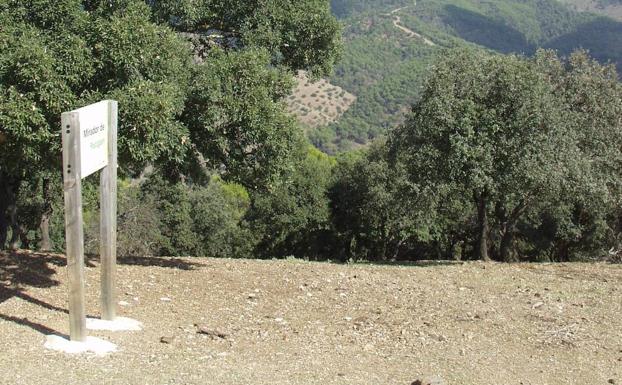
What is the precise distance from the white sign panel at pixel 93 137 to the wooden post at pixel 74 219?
9 centimetres

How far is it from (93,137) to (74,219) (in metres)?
0.89

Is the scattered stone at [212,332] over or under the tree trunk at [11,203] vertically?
under

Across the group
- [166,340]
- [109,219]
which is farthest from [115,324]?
[109,219]

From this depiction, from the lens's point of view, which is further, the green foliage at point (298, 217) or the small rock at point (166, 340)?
the green foliage at point (298, 217)

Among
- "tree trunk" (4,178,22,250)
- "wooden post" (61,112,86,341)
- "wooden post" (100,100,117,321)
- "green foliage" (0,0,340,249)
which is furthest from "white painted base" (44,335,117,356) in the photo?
"tree trunk" (4,178,22,250)

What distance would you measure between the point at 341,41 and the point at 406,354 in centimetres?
640

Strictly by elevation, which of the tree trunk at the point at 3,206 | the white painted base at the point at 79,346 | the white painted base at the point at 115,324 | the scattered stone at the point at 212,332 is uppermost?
the tree trunk at the point at 3,206

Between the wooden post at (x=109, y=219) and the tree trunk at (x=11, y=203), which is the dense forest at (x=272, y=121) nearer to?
the tree trunk at (x=11, y=203)

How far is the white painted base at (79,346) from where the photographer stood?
21.8 feet

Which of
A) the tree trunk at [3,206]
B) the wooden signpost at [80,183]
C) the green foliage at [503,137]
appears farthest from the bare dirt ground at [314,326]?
the green foliage at [503,137]

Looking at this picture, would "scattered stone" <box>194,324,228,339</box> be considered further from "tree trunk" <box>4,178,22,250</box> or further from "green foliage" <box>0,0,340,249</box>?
"tree trunk" <box>4,178,22,250</box>

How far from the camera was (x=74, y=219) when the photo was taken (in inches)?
258

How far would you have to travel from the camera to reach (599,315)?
9.56m

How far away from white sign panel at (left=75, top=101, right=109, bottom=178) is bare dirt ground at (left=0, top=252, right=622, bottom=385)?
1926mm
